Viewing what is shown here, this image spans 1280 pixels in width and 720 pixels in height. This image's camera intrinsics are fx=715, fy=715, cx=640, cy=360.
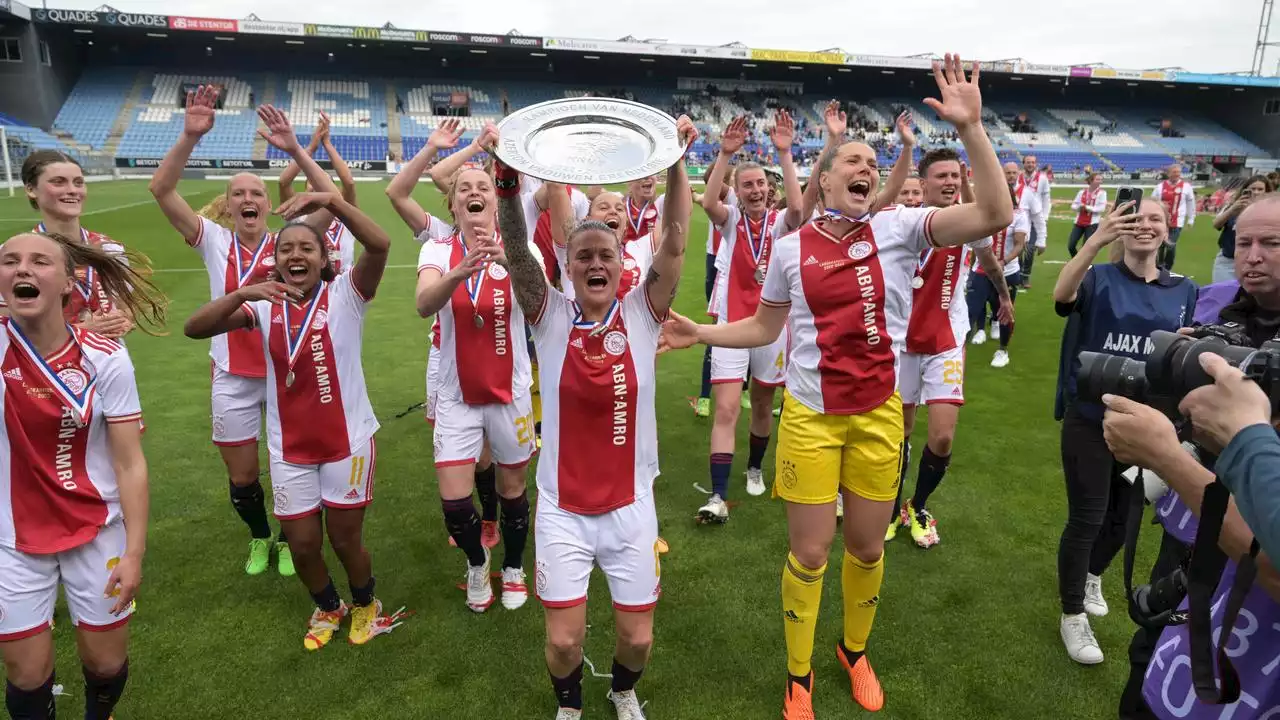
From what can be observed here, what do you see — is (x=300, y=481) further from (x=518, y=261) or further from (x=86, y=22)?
(x=86, y=22)

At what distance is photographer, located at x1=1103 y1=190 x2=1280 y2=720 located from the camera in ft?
4.82

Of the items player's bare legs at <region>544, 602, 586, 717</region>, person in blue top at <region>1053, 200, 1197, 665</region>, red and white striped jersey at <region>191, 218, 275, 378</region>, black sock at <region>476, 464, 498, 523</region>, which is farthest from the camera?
black sock at <region>476, 464, 498, 523</region>

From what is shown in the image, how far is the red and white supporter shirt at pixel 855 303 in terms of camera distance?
134 inches

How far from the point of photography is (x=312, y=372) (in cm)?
378

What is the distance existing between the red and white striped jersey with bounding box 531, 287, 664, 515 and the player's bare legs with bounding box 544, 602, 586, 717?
434 millimetres

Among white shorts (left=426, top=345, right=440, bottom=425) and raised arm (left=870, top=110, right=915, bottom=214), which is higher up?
raised arm (left=870, top=110, right=915, bottom=214)

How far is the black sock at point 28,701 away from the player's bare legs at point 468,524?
73.2 inches

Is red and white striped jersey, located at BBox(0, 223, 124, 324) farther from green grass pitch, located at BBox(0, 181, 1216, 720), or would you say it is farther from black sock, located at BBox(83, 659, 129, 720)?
black sock, located at BBox(83, 659, 129, 720)

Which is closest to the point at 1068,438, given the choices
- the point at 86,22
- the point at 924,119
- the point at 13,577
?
the point at 13,577

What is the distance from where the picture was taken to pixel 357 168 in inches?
1665

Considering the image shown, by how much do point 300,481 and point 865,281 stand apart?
307cm

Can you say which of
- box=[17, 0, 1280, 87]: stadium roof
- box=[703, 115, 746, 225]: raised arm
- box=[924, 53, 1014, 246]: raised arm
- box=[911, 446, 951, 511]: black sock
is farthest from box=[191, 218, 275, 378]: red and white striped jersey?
box=[17, 0, 1280, 87]: stadium roof

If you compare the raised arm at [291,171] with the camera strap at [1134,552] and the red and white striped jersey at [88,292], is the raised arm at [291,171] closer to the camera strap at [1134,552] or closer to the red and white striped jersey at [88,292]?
the red and white striped jersey at [88,292]

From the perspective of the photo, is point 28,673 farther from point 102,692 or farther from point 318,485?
point 318,485
